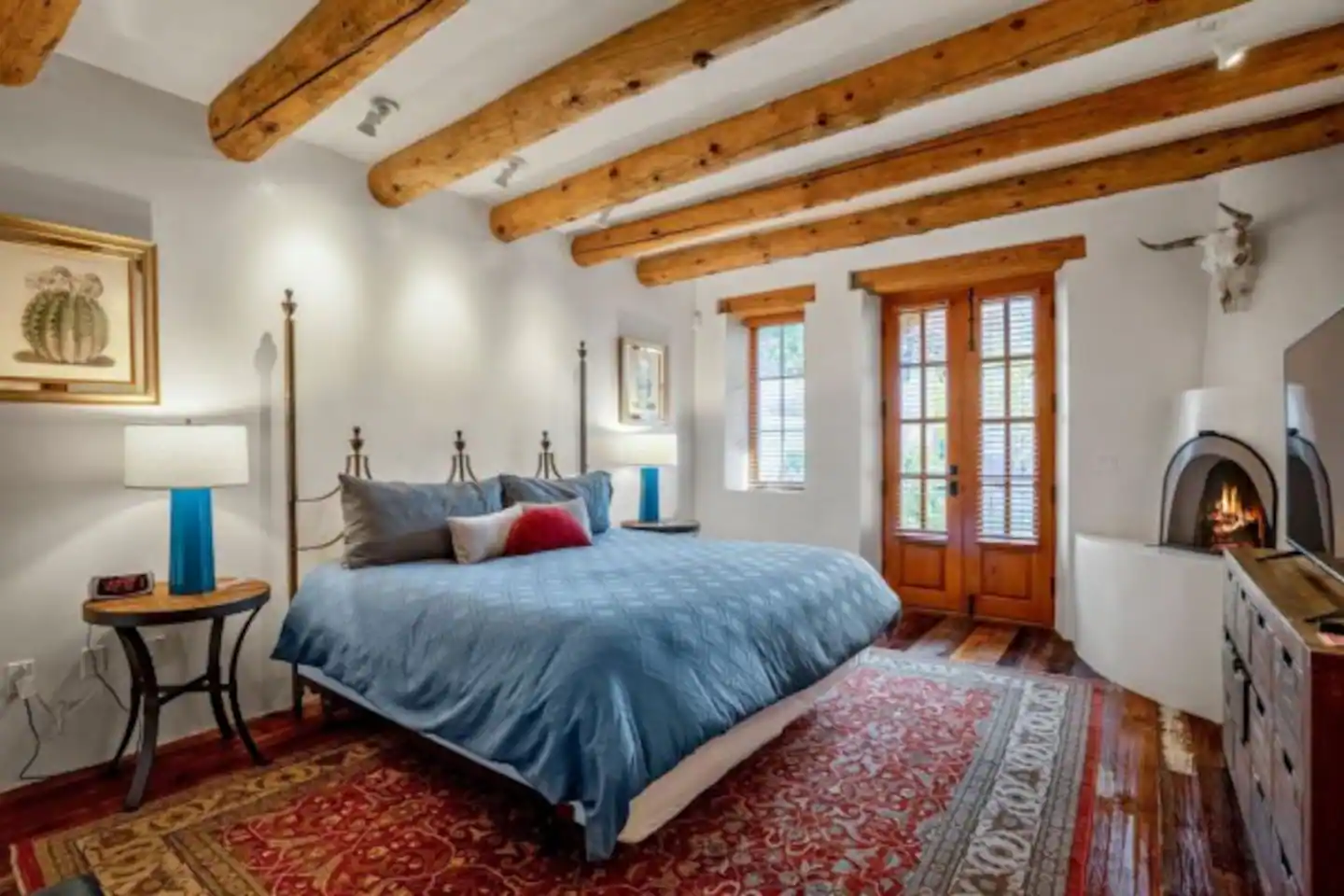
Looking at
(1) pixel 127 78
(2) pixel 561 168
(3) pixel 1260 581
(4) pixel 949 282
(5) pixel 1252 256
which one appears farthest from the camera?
(4) pixel 949 282

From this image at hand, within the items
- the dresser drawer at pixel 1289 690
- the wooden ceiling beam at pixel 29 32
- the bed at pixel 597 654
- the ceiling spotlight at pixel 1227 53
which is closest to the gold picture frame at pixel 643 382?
the bed at pixel 597 654

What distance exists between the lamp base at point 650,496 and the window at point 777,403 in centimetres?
120

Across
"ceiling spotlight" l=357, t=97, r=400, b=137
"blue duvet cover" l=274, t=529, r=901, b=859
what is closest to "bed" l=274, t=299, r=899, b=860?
"blue duvet cover" l=274, t=529, r=901, b=859

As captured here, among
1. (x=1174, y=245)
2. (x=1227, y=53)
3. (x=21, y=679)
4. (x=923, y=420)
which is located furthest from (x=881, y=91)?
(x=21, y=679)

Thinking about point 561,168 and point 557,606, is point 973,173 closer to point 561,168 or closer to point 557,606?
point 561,168

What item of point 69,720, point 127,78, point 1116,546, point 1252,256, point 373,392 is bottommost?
point 69,720

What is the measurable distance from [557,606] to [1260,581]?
212 centimetres

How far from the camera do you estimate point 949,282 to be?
16.1ft

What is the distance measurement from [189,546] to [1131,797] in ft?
11.5

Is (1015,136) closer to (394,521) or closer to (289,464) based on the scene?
(394,521)

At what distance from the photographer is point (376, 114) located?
10.3ft

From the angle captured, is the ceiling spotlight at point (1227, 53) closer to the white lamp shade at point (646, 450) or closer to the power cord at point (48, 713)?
the white lamp shade at point (646, 450)

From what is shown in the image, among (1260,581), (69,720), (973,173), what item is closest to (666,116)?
(973,173)

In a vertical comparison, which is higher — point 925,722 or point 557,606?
point 557,606
